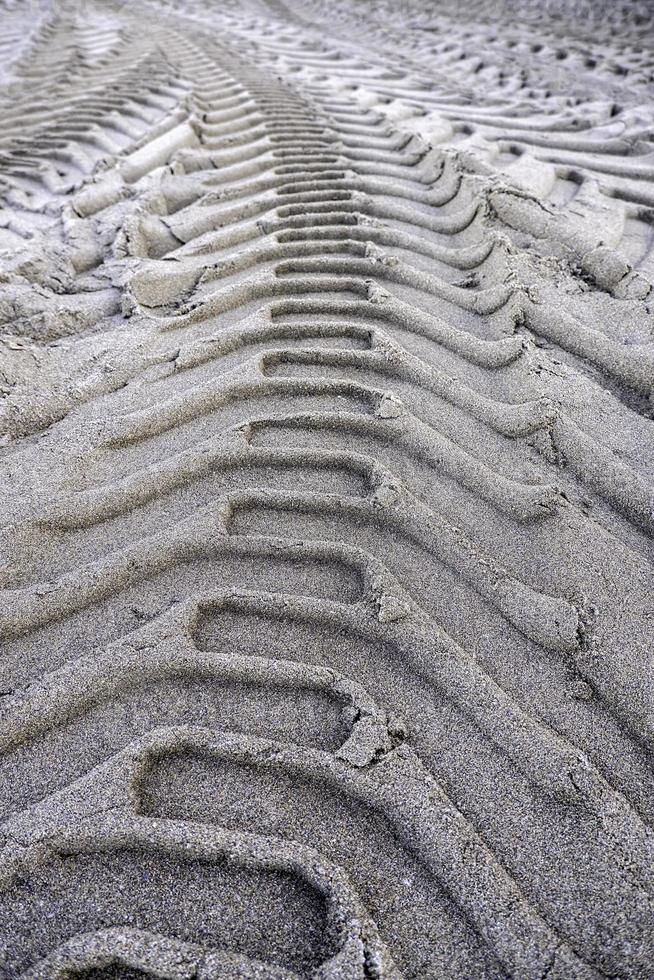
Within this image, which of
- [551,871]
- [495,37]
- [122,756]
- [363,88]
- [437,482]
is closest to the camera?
[551,871]

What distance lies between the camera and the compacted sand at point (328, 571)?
3.38 feet

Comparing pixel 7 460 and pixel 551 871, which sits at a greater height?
pixel 7 460

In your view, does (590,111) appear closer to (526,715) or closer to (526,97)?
(526,97)

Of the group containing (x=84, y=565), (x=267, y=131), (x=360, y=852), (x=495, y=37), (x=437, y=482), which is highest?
(x=495, y=37)

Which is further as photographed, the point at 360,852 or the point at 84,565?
the point at 84,565

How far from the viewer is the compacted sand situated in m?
1.03

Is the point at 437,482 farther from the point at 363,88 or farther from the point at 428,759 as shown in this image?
the point at 363,88

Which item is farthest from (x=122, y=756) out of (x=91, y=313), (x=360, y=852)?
(x=91, y=313)

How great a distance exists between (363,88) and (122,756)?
15.5 feet

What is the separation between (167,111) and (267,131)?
81 cm

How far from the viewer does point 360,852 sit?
1.09 metres

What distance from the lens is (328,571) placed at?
4.99 ft

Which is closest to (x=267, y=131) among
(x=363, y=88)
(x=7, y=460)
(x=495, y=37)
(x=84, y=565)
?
(x=363, y=88)

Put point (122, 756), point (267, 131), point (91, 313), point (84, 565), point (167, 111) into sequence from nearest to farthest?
point (122, 756) → point (84, 565) → point (91, 313) → point (267, 131) → point (167, 111)
